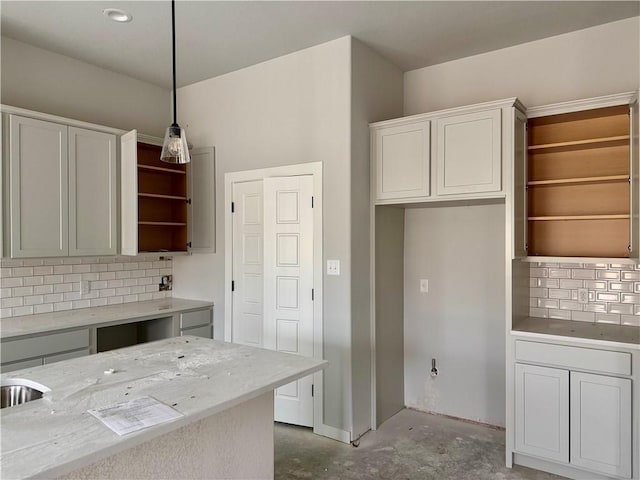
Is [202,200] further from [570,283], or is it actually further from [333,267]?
[570,283]

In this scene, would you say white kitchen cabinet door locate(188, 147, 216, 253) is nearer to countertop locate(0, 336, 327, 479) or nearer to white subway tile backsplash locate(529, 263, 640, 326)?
countertop locate(0, 336, 327, 479)

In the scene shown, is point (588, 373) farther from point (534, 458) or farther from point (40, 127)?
point (40, 127)

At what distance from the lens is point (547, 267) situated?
3402 millimetres

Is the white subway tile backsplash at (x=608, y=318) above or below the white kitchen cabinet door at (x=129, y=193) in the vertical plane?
below

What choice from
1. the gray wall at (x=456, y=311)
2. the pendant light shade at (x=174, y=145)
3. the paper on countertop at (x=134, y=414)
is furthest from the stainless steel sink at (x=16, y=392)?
the gray wall at (x=456, y=311)

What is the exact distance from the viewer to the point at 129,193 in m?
3.71

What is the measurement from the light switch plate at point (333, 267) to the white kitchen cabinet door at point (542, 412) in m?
1.41

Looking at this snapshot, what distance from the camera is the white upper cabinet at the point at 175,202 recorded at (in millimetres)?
4172

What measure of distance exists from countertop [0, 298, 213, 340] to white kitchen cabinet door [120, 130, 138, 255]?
51cm

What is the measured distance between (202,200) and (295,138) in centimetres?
124

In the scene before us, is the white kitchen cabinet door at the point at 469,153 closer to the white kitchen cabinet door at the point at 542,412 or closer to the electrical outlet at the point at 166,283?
the white kitchen cabinet door at the point at 542,412

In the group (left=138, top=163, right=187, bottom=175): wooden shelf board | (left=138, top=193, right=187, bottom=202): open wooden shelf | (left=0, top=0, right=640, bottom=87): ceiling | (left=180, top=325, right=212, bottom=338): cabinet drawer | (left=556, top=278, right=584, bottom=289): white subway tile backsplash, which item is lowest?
(left=180, top=325, right=212, bottom=338): cabinet drawer

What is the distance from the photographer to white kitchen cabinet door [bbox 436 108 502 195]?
306cm

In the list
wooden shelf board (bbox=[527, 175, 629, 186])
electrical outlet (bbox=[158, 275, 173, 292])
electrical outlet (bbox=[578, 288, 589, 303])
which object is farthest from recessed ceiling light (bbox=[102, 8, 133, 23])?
electrical outlet (bbox=[578, 288, 589, 303])
